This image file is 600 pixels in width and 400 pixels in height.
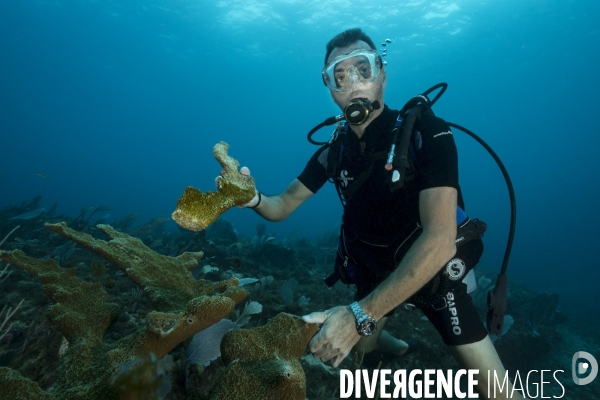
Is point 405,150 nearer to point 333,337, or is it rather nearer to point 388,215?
point 388,215

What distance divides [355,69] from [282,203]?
1.85m

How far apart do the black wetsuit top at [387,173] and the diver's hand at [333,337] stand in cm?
125

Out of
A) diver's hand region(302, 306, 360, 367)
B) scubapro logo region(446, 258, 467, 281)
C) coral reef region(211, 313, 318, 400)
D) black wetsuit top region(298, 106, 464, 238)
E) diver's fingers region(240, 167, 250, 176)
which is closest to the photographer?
coral reef region(211, 313, 318, 400)

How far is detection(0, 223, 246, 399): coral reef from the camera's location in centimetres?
149

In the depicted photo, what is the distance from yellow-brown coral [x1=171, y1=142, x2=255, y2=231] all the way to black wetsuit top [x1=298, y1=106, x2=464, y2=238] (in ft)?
4.62

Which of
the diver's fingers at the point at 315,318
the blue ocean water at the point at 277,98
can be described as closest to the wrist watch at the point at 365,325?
the diver's fingers at the point at 315,318

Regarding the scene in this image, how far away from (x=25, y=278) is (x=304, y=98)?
87.4 metres

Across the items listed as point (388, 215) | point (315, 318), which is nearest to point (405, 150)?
point (388, 215)

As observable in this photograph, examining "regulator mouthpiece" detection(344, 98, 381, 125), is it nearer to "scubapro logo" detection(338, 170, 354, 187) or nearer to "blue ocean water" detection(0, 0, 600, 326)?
"scubapro logo" detection(338, 170, 354, 187)

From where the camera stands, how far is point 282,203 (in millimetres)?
3670

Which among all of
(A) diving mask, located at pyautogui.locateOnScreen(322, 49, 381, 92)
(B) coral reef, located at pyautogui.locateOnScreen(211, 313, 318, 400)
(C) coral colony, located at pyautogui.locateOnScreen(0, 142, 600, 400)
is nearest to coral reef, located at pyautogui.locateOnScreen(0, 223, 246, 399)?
(C) coral colony, located at pyautogui.locateOnScreen(0, 142, 600, 400)

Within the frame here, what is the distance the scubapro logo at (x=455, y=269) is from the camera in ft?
8.95

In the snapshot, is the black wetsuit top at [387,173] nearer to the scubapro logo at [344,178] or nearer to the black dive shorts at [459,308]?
the scubapro logo at [344,178]

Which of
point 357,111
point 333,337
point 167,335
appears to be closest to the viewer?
point 167,335
